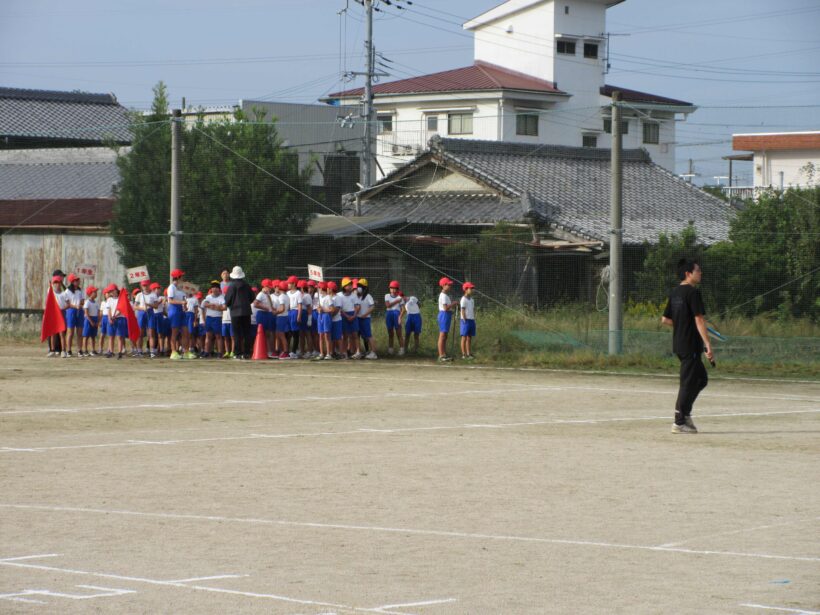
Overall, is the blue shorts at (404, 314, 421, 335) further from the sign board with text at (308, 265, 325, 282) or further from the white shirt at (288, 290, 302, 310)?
the white shirt at (288, 290, 302, 310)

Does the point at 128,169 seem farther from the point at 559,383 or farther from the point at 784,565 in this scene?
the point at 784,565

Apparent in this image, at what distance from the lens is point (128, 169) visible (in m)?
34.2

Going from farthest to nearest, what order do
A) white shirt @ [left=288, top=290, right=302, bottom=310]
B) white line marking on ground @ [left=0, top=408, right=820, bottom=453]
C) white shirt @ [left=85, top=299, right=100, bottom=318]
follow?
white shirt @ [left=85, top=299, right=100, bottom=318]
white shirt @ [left=288, top=290, right=302, bottom=310]
white line marking on ground @ [left=0, top=408, right=820, bottom=453]

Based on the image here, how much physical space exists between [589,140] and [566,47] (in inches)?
261

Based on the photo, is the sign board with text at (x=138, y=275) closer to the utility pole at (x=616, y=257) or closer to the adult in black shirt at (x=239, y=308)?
the adult in black shirt at (x=239, y=308)

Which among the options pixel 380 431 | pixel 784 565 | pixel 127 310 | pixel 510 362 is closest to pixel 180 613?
pixel 784 565

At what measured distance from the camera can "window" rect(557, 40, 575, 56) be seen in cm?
7494

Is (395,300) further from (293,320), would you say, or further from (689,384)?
(689,384)

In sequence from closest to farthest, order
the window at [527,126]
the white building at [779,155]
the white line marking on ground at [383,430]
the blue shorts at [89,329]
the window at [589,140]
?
the white line marking on ground at [383,430], the blue shorts at [89,329], the white building at [779,155], the window at [527,126], the window at [589,140]

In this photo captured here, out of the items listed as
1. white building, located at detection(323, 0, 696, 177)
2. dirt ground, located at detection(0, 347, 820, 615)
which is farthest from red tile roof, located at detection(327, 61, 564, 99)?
dirt ground, located at detection(0, 347, 820, 615)

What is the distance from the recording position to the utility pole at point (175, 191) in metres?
30.7

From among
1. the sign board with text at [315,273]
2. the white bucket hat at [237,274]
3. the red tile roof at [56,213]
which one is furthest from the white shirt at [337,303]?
the red tile roof at [56,213]

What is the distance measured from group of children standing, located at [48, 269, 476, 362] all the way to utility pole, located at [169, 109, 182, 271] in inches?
62.6

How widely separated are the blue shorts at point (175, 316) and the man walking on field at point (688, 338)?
47.2 ft
